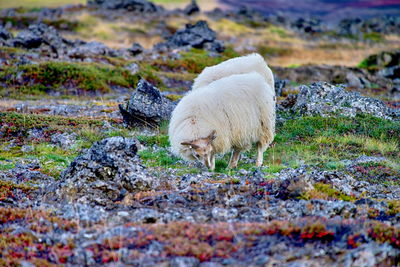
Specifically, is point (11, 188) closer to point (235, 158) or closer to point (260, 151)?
point (235, 158)

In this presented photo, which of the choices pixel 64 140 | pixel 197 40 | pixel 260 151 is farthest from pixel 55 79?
pixel 197 40

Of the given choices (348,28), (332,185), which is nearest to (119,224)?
(332,185)

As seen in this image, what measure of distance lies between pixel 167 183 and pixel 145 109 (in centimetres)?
886

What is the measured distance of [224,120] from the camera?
47.8 ft

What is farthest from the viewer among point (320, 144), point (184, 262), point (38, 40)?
point (38, 40)

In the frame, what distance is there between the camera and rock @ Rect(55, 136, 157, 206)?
1088 cm

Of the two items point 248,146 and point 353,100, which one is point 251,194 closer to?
point 248,146

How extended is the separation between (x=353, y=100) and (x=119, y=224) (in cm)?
1578

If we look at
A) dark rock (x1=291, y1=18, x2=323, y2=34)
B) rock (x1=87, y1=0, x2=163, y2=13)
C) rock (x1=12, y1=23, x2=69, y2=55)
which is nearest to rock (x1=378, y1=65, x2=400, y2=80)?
rock (x1=12, y1=23, x2=69, y2=55)

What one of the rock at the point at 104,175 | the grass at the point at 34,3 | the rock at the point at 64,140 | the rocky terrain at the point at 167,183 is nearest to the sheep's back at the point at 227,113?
the rocky terrain at the point at 167,183

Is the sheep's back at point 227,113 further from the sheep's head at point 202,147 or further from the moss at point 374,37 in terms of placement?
the moss at point 374,37

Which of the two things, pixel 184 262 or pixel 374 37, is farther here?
pixel 374 37

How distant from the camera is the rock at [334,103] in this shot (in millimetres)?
21094

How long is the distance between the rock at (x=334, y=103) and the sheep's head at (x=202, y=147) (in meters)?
8.67
